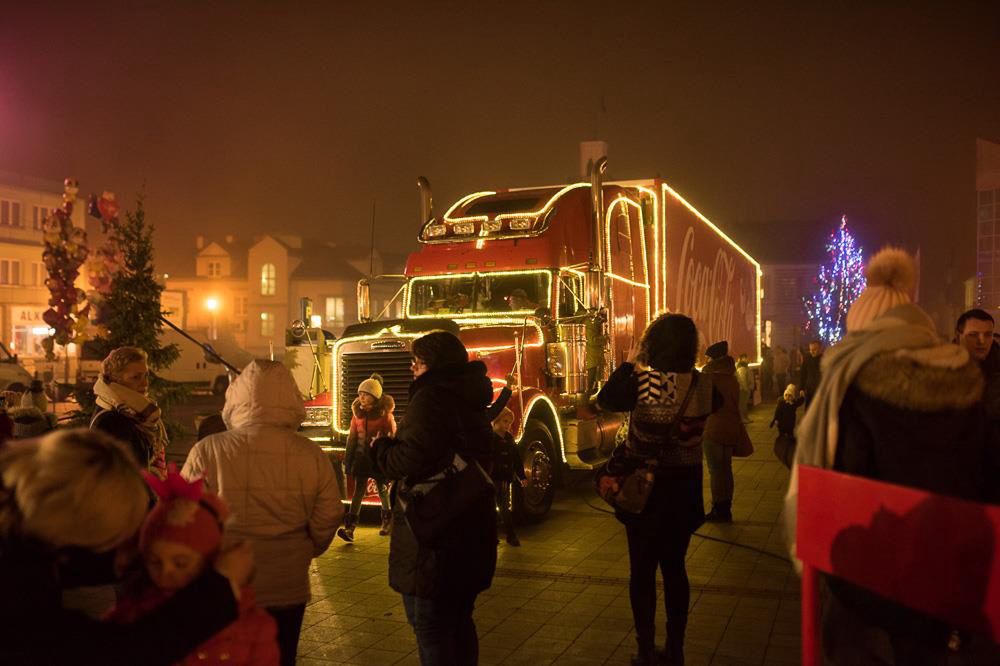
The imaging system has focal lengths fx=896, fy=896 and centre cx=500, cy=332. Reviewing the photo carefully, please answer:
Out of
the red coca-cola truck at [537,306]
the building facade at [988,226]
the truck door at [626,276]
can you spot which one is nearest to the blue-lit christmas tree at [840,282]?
the building facade at [988,226]

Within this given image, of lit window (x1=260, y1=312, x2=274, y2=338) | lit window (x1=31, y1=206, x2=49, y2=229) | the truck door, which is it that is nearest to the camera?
the truck door

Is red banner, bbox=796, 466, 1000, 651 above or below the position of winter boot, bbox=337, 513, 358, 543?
above

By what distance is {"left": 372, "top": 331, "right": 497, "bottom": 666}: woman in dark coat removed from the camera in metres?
4.20

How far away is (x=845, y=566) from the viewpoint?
2.86 m

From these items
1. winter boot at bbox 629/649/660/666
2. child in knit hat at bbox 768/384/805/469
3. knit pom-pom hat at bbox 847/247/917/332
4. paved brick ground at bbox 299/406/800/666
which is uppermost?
knit pom-pom hat at bbox 847/247/917/332

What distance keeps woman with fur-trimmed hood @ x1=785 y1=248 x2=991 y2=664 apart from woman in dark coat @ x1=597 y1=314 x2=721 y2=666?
2.07 meters

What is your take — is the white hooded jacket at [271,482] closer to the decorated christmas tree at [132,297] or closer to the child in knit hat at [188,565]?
the child in knit hat at [188,565]

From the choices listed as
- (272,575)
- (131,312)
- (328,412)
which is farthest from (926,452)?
(131,312)

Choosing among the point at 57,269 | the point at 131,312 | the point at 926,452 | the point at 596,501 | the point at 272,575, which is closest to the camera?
the point at 926,452

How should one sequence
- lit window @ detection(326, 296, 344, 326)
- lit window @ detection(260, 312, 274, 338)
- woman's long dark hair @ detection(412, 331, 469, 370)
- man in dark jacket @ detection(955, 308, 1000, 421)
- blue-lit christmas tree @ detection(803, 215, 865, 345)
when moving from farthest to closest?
lit window @ detection(260, 312, 274, 338) → lit window @ detection(326, 296, 344, 326) → blue-lit christmas tree @ detection(803, 215, 865, 345) → man in dark jacket @ detection(955, 308, 1000, 421) → woman's long dark hair @ detection(412, 331, 469, 370)

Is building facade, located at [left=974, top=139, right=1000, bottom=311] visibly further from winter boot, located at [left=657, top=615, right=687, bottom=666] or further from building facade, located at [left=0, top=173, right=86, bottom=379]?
Answer: building facade, located at [left=0, top=173, right=86, bottom=379]

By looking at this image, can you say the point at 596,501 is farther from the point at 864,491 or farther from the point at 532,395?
the point at 864,491

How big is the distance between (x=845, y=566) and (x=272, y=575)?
7.43 ft

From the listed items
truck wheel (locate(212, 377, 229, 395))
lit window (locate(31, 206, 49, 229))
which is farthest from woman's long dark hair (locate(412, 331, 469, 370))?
lit window (locate(31, 206, 49, 229))
